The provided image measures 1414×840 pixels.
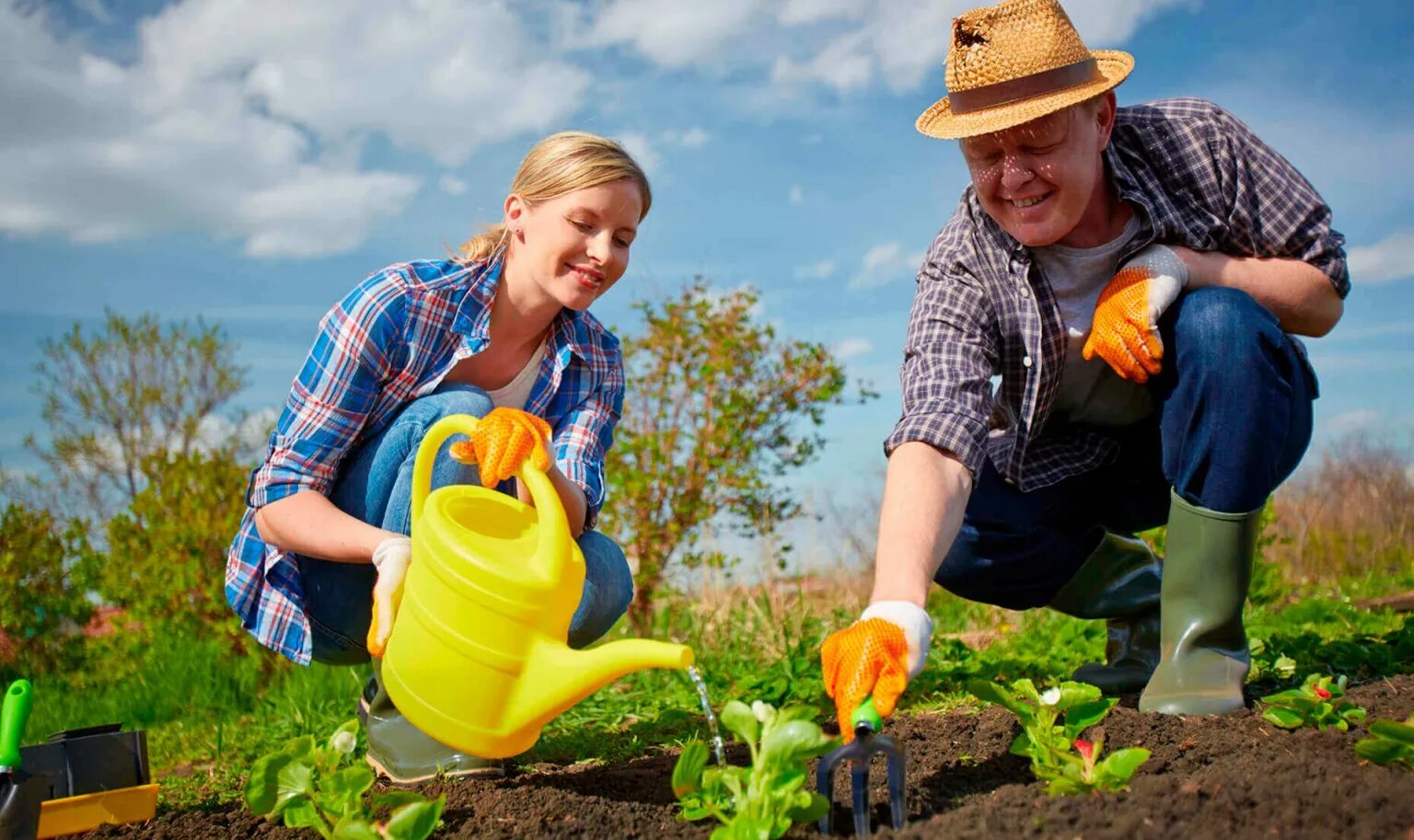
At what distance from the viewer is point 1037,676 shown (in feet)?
9.50

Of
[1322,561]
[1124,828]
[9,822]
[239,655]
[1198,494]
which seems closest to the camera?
[1124,828]

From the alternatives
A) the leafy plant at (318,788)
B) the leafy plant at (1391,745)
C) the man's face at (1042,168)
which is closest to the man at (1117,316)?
the man's face at (1042,168)

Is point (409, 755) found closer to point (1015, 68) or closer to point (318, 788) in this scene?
point (318, 788)

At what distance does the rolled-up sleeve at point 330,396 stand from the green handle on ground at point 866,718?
4.09 ft

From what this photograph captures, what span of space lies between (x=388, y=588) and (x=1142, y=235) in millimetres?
1677

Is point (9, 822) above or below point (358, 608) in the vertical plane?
A: below

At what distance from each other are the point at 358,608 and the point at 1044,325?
1609mm

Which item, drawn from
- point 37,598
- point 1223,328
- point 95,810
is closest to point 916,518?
point 1223,328

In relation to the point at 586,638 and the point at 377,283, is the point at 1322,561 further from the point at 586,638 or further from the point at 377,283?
the point at 377,283

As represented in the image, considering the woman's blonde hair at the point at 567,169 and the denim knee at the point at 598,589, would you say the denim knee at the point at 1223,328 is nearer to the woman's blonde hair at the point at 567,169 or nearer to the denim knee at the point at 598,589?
the woman's blonde hair at the point at 567,169

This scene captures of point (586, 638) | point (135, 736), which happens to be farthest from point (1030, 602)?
point (135, 736)

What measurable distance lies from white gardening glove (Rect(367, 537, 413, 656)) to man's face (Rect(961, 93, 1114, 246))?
51.1 inches

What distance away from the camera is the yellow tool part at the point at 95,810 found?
172cm

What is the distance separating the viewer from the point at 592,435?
2.40m
